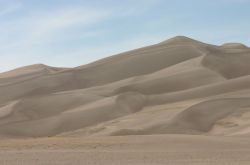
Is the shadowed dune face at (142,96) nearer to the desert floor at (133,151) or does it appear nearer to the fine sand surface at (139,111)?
the fine sand surface at (139,111)

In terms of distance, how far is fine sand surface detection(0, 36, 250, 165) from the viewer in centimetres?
2066

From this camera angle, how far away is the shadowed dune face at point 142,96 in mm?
37531

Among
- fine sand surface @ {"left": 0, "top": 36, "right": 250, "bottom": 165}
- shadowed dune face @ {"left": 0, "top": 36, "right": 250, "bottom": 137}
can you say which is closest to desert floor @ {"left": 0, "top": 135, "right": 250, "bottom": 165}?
fine sand surface @ {"left": 0, "top": 36, "right": 250, "bottom": 165}

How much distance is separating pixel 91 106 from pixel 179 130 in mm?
12347

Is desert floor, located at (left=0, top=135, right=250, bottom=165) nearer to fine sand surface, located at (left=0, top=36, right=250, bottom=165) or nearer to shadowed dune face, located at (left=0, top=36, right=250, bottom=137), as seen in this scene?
fine sand surface, located at (left=0, top=36, right=250, bottom=165)

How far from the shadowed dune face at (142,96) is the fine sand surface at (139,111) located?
2.8 inches

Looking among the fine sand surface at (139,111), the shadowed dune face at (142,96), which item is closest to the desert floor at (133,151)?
the fine sand surface at (139,111)

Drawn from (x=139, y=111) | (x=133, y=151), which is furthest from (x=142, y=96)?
(x=133, y=151)

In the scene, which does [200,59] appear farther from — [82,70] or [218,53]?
[82,70]

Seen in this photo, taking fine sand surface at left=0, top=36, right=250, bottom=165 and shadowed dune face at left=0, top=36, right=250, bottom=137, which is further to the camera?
shadowed dune face at left=0, top=36, right=250, bottom=137

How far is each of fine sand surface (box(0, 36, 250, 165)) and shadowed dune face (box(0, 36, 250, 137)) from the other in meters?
0.07

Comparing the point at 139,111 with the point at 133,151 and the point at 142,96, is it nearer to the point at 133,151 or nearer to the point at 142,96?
the point at 142,96

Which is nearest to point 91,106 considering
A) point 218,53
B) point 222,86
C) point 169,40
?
point 222,86

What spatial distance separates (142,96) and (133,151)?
90.6 feet
